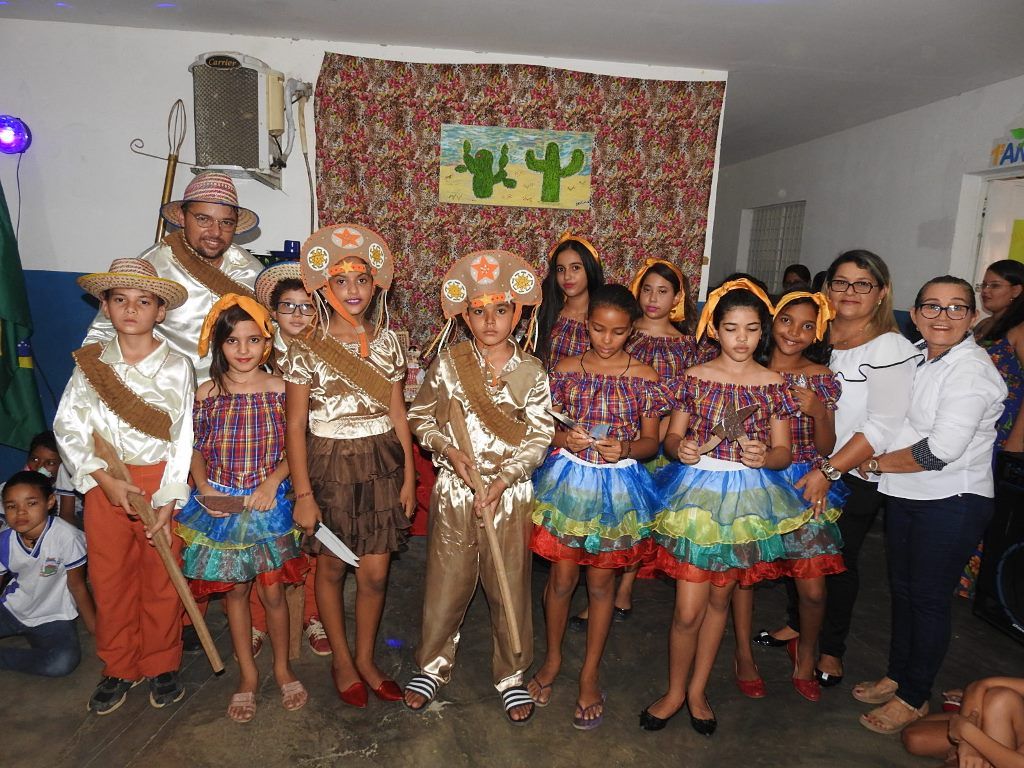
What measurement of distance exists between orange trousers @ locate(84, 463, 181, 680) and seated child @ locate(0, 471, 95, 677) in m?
0.44

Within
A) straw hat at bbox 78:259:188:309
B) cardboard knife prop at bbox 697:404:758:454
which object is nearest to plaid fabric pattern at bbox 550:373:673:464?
cardboard knife prop at bbox 697:404:758:454

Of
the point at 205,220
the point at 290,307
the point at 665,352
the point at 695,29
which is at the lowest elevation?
the point at 665,352

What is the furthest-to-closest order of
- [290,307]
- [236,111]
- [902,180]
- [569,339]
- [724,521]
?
[902,180], [236,111], [569,339], [290,307], [724,521]

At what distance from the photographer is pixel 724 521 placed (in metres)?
2.56

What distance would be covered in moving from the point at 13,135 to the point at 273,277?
347cm

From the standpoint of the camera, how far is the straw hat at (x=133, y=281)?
2672 millimetres

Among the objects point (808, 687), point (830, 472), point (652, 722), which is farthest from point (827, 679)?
point (830, 472)

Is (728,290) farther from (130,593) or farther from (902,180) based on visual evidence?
(902,180)

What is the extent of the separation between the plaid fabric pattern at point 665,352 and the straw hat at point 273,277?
164 cm

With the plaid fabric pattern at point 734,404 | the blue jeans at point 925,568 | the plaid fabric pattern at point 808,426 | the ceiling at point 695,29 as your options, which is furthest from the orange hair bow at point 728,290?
the ceiling at point 695,29

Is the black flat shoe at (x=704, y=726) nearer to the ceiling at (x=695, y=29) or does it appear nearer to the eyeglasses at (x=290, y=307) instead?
the eyeglasses at (x=290, y=307)

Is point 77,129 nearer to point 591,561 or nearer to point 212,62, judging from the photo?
point 212,62

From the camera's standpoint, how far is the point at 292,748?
8.55ft

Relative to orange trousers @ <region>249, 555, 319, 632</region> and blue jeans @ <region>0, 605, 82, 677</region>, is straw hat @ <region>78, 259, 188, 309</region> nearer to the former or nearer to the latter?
orange trousers @ <region>249, 555, 319, 632</region>
